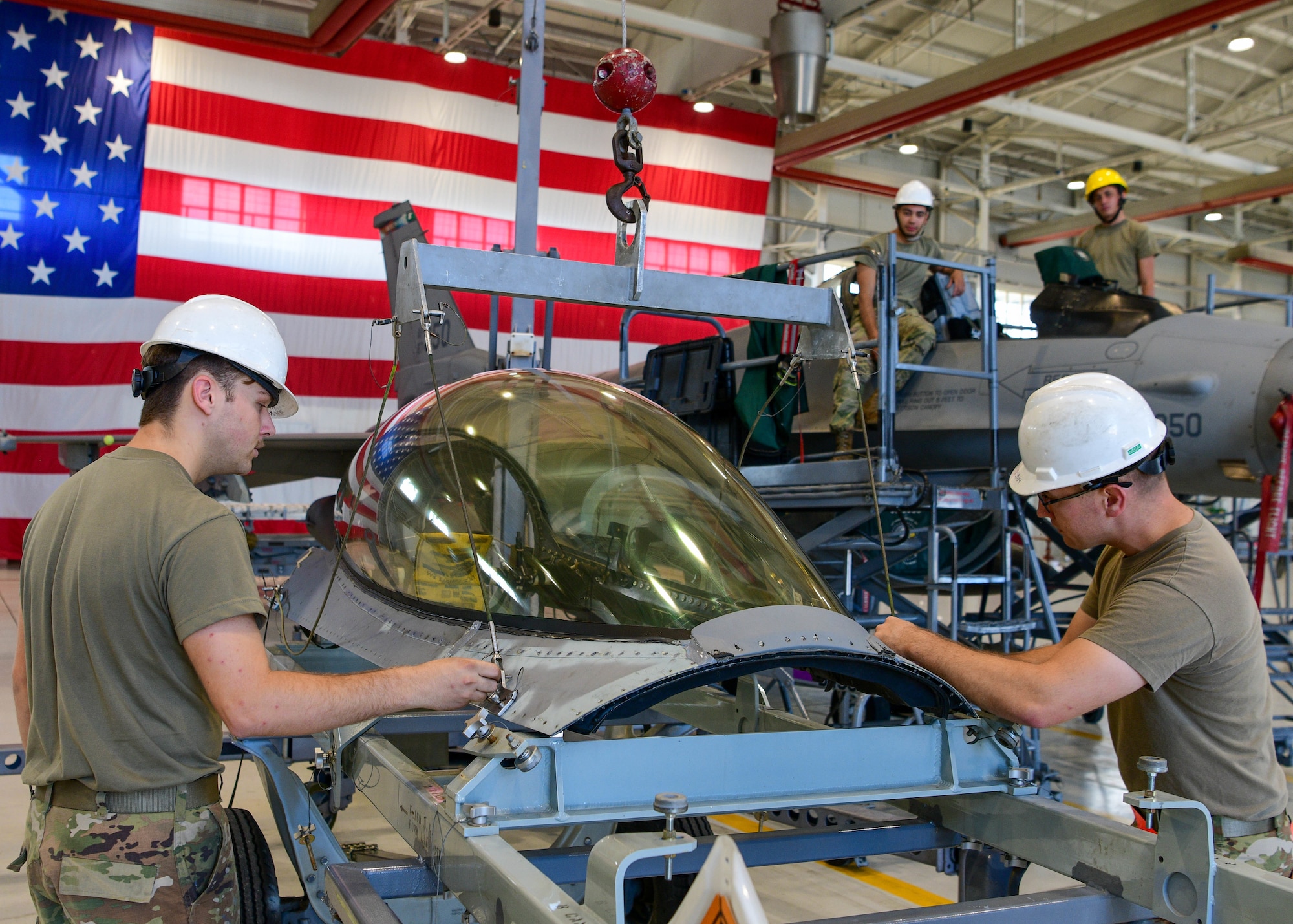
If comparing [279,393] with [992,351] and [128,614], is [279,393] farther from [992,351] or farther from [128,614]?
[992,351]

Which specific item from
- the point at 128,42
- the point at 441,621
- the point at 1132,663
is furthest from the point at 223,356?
the point at 128,42

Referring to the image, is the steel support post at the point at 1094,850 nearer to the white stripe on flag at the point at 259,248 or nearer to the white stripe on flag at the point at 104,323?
the white stripe on flag at the point at 104,323

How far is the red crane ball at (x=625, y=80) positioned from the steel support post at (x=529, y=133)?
255 cm

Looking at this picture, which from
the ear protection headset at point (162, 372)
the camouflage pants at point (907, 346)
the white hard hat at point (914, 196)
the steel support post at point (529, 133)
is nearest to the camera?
the ear protection headset at point (162, 372)

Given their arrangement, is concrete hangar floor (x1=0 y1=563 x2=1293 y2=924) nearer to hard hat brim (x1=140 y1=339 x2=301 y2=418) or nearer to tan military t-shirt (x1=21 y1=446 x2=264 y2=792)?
hard hat brim (x1=140 y1=339 x2=301 y2=418)

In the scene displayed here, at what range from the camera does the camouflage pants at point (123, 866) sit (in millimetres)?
1773

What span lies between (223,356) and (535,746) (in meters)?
0.98

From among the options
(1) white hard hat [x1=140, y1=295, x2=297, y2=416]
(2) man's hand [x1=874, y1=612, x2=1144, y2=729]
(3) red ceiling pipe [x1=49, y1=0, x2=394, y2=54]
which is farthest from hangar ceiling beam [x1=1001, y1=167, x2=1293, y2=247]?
(1) white hard hat [x1=140, y1=295, x2=297, y2=416]

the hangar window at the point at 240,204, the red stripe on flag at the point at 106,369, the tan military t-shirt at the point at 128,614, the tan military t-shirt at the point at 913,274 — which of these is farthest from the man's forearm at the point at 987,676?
the hangar window at the point at 240,204

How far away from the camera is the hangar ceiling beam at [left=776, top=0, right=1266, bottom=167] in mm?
10234

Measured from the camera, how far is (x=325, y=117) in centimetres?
1284

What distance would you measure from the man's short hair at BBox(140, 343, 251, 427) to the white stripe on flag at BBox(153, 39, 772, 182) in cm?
1195

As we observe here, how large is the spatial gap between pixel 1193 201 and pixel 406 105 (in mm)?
14400

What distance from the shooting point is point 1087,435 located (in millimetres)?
2139
